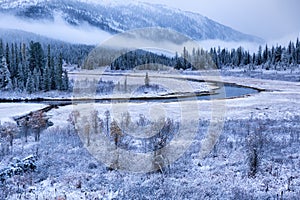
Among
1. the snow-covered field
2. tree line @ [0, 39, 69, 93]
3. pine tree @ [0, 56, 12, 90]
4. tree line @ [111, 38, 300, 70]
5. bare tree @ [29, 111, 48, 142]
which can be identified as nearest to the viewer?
the snow-covered field

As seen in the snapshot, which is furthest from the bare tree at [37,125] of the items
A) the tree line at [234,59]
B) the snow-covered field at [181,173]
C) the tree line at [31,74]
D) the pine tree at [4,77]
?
the tree line at [234,59]

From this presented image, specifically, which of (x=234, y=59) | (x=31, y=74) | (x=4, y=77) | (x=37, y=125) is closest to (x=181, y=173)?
(x=37, y=125)

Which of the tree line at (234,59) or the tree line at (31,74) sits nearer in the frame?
the tree line at (31,74)

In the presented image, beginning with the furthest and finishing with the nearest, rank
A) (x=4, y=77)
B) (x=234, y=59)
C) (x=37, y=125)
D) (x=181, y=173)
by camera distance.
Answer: (x=234, y=59), (x=4, y=77), (x=37, y=125), (x=181, y=173)

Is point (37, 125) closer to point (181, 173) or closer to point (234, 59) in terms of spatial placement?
point (181, 173)

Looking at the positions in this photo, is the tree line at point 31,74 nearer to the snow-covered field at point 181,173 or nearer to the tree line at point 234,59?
the snow-covered field at point 181,173

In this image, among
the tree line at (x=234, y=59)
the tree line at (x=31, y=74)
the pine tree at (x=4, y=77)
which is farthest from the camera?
the tree line at (x=234, y=59)

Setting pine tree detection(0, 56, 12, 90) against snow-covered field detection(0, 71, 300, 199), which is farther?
pine tree detection(0, 56, 12, 90)

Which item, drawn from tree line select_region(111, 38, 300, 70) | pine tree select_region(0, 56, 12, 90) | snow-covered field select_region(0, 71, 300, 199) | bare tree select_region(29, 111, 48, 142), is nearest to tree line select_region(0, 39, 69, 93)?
pine tree select_region(0, 56, 12, 90)

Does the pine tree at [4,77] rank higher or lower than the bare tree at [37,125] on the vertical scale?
higher

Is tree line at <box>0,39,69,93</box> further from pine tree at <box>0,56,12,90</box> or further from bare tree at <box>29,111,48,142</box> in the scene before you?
bare tree at <box>29,111,48,142</box>

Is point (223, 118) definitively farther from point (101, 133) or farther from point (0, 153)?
point (0, 153)

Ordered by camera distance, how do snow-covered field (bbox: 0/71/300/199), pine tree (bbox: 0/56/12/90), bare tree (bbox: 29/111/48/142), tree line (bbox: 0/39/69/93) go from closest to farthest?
snow-covered field (bbox: 0/71/300/199)
bare tree (bbox: 29/111/48/142)
tree line (bbox: 0/39/69/93)
pine tree (bbox: 0/56/12/90)

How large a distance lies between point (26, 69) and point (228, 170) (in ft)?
212
